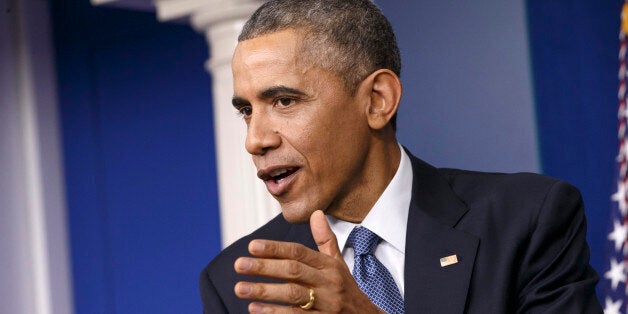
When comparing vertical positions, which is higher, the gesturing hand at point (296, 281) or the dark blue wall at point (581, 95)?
the dark blue wall at point (581, 95)

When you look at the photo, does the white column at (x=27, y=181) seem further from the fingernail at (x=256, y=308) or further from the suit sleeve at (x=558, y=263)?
the fingernail at (x=256, y=308)

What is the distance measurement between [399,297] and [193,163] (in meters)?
2.16

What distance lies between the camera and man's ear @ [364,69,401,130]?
6.79 ft

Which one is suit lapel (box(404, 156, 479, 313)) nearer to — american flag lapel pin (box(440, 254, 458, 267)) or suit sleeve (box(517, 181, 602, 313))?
american flag lapel pin (box(440, 254, 458, 267))

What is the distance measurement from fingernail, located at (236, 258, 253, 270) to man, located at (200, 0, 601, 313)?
0.31 m

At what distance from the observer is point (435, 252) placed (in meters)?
1.98

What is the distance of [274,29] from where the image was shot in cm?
199

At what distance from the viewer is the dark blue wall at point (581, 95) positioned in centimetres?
290

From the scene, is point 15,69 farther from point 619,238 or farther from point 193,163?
point 619,238

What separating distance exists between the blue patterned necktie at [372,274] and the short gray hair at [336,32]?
0.30m

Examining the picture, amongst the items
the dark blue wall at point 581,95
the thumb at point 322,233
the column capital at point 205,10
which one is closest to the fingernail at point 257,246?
the thumb at point 322,233

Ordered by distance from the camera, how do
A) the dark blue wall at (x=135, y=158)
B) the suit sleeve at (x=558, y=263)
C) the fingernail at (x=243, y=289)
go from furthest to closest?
the dark blue wall at (x=135, y=158)
the suit sleeve at (x=558, y=263)
the fingernail at (x=243, y=289)

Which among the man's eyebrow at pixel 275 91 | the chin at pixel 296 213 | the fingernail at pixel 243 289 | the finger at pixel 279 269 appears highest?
the man's eyebrow at pixel 275 91

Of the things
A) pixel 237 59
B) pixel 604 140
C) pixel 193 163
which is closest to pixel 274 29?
pixel 237 59
